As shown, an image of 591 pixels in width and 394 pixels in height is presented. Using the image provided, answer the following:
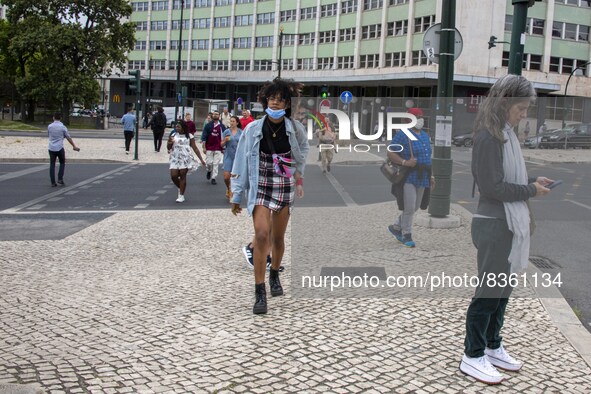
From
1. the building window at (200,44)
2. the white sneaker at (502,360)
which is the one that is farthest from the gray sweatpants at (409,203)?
the building window at (200,44)

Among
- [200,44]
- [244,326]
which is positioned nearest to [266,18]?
[200,44]

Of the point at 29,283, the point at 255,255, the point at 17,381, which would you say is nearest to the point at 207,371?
the point at 17,381

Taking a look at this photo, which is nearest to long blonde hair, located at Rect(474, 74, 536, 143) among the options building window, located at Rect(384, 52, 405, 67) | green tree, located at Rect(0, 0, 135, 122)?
green tree, located at Rect(0, 0, 135, 122)

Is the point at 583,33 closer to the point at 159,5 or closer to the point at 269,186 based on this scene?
the point at 159,5

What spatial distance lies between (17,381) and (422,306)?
308cm

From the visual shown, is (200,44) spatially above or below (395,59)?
above

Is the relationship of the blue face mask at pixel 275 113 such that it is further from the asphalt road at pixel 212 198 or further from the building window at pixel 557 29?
the building window at pixel 557 29

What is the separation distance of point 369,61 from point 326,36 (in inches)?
312

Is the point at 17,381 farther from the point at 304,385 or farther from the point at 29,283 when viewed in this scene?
the point at 29,283

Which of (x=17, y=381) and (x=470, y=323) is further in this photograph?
(x=470, y=323)

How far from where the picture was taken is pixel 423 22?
57.4 meters

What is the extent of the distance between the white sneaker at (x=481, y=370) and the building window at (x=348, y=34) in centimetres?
6384

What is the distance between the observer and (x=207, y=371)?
13.1 ft

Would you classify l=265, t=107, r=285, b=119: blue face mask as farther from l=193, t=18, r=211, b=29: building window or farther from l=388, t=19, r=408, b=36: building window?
l=193, t=18, r=211, b=29: building window
